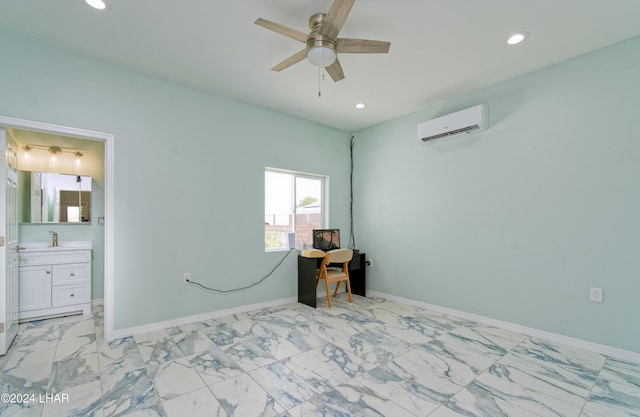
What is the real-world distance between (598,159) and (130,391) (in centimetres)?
413

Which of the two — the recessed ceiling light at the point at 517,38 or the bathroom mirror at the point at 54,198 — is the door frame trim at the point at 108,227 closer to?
the bathroom mirror at the point at 54,198

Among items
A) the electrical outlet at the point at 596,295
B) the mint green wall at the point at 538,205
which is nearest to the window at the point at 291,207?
the mint green wall at the point at 538,205

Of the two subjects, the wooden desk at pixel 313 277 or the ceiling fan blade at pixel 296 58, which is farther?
the wooden desk at pixel 313 277

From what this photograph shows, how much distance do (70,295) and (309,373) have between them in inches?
127

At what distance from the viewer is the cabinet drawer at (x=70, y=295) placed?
11.3 feet

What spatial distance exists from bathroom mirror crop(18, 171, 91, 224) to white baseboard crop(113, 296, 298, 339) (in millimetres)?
1922

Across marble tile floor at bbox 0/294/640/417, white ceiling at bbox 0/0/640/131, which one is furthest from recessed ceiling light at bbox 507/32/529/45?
marble tile floor at bbox 0/294/640/417

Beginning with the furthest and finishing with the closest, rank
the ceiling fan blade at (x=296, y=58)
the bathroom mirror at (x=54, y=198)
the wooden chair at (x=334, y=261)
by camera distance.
→ the wooden chair at (x=334, y=261), the bathroom mirror at (x=54, y=198), the ceiling fan blade at (x=296, y=58)

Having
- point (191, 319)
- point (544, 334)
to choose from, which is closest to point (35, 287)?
point (191, 319)

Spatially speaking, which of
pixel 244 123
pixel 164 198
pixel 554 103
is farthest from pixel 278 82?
pixel 554 103

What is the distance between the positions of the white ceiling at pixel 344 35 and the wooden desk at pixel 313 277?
7.23 ft

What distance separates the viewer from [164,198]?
10.2 ft

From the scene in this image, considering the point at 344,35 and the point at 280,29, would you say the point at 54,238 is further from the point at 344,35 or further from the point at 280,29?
the point at 344,35

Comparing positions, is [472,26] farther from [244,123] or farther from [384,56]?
[244,123]
